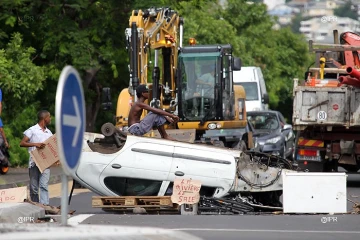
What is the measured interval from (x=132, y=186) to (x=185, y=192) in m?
1.05

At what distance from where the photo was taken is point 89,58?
31078mm

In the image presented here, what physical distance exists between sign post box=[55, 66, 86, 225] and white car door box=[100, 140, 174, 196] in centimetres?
839

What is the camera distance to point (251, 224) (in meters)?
15.2

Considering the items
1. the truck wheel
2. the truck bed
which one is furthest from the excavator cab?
the truck wheel

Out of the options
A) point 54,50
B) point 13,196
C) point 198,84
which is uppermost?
point 54,50

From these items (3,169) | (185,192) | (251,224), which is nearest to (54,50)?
(3,169)

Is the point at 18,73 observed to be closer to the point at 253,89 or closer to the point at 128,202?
the point at 128,202

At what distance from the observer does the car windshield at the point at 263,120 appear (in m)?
34.6

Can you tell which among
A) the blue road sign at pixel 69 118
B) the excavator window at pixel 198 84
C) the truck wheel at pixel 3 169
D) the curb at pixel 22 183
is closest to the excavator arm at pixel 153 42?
the excavator window at pixel 198 84

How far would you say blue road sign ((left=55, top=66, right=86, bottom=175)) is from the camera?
26.6ft

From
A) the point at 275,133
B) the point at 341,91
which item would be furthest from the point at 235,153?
the point at 275,133

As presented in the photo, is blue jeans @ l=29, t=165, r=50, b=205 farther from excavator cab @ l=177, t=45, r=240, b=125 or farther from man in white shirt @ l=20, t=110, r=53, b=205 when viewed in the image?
excavator cab @ l=177, t=45, r=240, b=125

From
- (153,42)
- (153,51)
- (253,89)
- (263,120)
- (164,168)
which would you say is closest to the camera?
(164,168)

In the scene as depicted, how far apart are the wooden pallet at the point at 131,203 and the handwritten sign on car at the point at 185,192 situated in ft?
0.66
